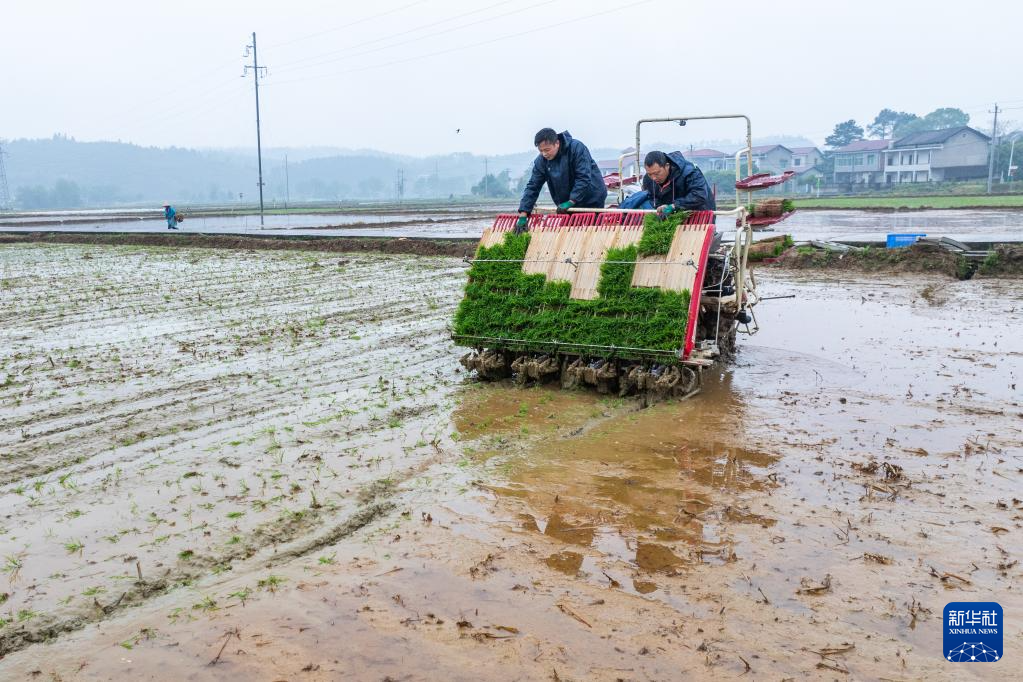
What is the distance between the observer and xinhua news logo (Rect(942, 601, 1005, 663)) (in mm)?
3941

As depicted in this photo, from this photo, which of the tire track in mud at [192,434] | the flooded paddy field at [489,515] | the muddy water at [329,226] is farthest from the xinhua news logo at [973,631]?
the muddy water at [329,226]

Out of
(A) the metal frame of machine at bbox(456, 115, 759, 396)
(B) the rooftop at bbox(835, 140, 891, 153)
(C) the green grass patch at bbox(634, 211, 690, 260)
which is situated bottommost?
(A) the metal frame of machine at bbox(456, 115, 759, 396)

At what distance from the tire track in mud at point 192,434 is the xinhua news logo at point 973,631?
3.40m

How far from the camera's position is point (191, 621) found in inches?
168

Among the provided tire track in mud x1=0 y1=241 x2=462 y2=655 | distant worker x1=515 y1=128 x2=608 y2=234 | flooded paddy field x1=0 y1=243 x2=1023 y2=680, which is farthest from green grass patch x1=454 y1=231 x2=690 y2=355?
tire track in mud x1=0 y1=241 x2=462 y2=655

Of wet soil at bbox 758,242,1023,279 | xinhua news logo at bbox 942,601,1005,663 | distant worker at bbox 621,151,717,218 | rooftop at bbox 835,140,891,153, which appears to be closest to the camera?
xinhua news logo at bbox 942,601,1005,663

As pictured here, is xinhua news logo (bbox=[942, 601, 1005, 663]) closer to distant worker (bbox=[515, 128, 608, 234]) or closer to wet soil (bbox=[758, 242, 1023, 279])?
distant worker (bbox=[515, 128, 608, 234])

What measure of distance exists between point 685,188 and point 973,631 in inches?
228

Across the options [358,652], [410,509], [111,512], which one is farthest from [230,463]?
[358,652]

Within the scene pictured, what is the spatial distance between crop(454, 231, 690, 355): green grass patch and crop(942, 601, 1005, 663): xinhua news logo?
398cm

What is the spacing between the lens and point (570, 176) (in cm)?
961

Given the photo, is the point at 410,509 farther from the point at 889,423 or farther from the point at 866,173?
the point at 866,173

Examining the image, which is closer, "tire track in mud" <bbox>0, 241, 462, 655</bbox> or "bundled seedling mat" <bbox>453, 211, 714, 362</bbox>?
"tire track in mud" <bbox>0, 241, 462, 655</bbox>

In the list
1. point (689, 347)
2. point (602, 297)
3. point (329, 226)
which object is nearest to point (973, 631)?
point (689, 347)
